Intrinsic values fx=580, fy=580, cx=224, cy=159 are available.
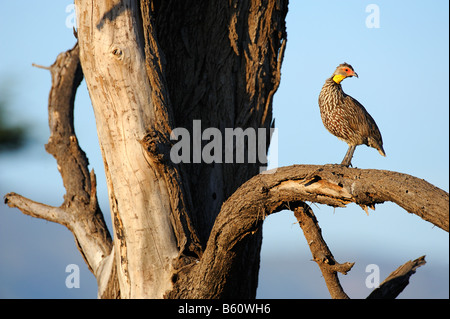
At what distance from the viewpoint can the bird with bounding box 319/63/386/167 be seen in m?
5.11

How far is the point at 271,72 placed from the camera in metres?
5.70

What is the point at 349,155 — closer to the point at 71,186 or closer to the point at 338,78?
the point at 338,78

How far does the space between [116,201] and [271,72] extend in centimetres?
198

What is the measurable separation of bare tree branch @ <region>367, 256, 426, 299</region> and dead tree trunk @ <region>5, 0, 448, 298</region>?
12.5 inches

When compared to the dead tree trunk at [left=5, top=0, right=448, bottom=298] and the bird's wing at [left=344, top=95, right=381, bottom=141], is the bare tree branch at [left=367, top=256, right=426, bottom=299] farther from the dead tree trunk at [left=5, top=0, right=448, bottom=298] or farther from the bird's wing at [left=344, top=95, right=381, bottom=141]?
the bird's wing at [left=344, top=95, right=381, bottom=141]

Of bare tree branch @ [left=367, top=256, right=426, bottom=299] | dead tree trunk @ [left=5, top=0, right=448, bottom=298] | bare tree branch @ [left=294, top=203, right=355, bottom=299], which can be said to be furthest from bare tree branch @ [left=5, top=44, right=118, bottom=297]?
bare tree branch @ [left=367, top=256, right=426, bottom=299]

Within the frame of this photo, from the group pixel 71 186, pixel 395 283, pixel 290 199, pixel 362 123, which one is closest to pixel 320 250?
pixel 290 199

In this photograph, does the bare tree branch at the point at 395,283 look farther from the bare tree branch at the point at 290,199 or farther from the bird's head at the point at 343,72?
the bird's head at the point at 343,72

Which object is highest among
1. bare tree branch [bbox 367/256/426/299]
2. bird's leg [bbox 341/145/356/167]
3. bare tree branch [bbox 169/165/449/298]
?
bird's leg [bbox 341/145/356/167]

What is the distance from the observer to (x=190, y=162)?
5.28 m

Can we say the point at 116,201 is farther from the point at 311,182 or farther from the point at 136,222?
the point at 311,182

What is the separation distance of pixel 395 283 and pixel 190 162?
2.04 m
